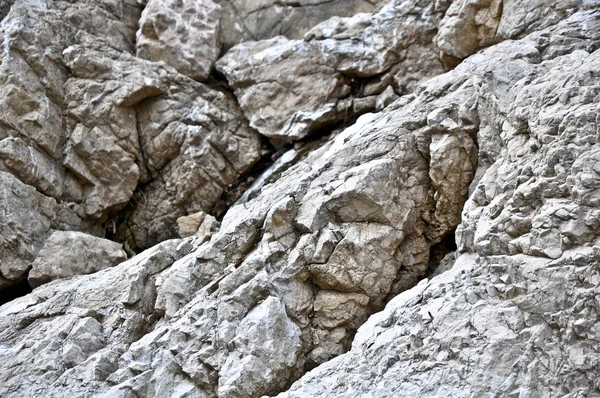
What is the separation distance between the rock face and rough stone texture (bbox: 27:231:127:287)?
0.71ft

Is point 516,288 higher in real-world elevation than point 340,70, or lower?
lower

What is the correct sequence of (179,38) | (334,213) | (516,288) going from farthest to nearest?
(179,38) < (334,213) < (516,288)

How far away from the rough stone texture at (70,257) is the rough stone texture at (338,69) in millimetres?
4485

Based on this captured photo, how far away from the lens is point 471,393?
18.9 feet

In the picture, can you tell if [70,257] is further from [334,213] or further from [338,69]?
[338,69]

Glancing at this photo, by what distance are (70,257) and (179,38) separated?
20.4 feet

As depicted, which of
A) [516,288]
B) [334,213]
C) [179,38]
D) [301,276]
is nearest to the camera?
[516,288]

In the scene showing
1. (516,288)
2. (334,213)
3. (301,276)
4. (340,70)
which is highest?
(340,70)

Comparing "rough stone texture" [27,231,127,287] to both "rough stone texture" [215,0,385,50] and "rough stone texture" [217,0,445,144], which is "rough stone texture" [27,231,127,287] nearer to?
"rough stone texture" [217,0,445,144]

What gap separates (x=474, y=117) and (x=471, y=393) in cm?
408

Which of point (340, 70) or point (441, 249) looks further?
point (340, 70)

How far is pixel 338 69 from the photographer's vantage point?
1334 centimetres

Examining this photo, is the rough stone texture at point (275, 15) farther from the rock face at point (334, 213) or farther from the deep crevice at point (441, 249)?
the deep crevice at point (441, 249)

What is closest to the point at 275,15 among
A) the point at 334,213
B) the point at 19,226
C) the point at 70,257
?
the point at 70,257
